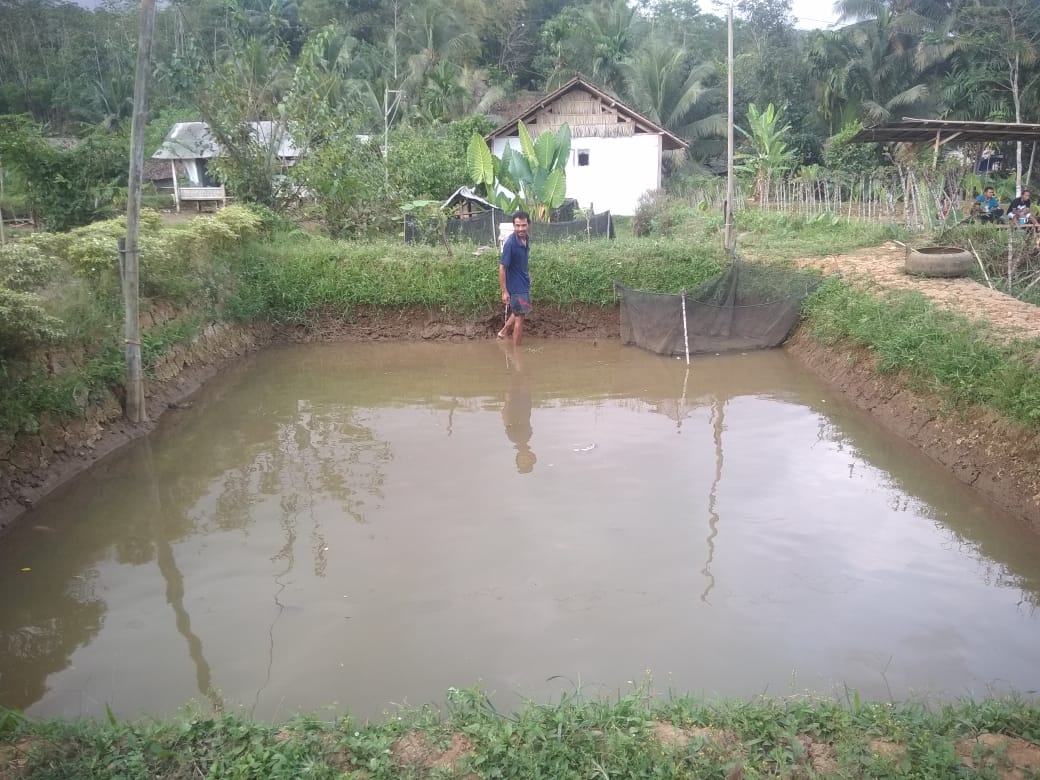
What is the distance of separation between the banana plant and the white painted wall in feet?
15.0

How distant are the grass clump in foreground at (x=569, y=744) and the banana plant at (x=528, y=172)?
13866mm

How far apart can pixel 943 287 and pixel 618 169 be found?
13.4 m

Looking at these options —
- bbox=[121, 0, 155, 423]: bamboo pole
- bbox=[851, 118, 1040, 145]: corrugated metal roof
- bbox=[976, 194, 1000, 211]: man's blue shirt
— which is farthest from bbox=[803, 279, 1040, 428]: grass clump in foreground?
bbox=[121, 0, 155, 423]: bamboo pole

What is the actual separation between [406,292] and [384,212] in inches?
160

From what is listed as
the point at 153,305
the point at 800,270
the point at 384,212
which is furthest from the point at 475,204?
the point at 153,305

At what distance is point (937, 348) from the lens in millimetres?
7609

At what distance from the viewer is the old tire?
1021 centimetres

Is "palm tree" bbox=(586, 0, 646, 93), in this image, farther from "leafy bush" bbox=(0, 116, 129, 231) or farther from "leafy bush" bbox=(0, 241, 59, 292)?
"leafy bush" bbox=(0, 241, 59, 292)

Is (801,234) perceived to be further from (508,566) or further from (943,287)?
(508,566)

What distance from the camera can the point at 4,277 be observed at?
6785 mm

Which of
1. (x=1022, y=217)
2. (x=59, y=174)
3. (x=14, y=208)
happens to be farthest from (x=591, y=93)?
(x=14, y=208)

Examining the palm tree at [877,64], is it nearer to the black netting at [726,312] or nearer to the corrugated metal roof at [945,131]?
the corrugated metal roof at [945,131]

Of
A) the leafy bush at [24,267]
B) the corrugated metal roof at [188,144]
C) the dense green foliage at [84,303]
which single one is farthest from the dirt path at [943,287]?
the corrugated metal roof at [188,144]

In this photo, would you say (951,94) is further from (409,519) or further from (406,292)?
(409,519)
